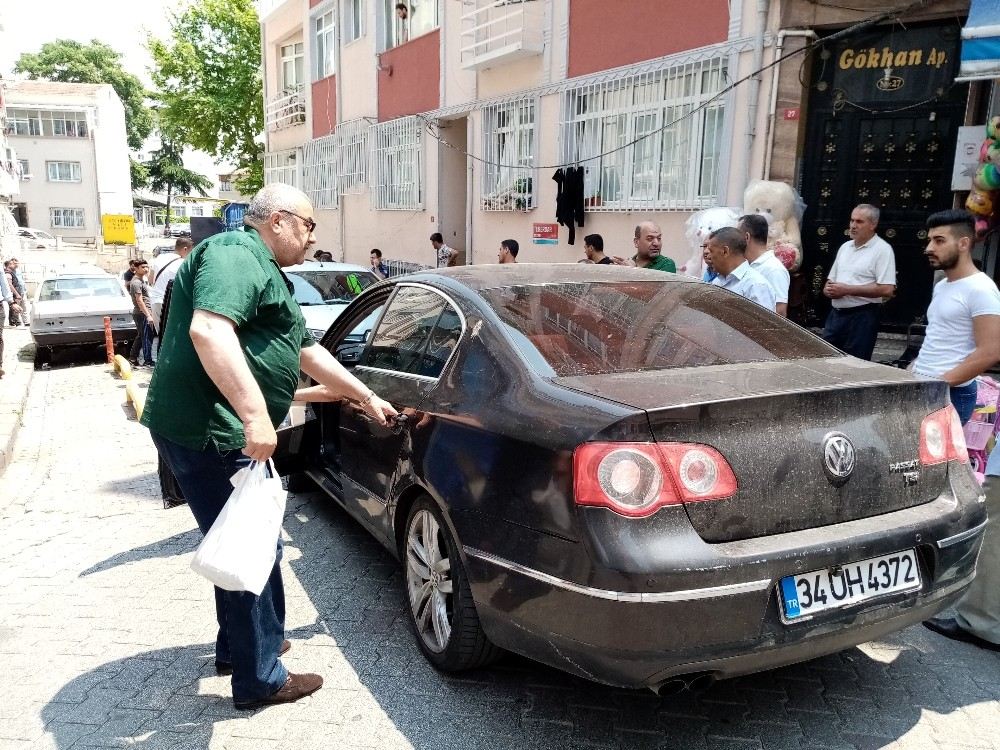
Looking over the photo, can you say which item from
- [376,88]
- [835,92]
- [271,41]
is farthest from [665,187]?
[271,41]

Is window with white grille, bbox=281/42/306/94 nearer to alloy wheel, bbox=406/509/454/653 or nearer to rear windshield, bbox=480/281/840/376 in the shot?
rear windshield, bbox=480/281/840/376

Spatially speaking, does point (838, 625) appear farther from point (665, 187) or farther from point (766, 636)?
point (665, 187)

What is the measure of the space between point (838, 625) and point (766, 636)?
0.27 meters

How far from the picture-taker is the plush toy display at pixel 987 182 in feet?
19.4

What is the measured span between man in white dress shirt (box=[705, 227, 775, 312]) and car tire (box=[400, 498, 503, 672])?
112 inches

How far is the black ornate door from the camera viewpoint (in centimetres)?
717

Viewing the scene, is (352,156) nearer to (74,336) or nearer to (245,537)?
(74,336)

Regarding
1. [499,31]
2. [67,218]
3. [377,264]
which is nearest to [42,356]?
[377,264]

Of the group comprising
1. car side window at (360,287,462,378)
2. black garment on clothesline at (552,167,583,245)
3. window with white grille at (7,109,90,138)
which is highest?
window with white grille at (7,109,90,138)

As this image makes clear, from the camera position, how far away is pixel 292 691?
2939 millimetres

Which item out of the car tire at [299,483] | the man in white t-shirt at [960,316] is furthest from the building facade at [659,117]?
the car tire at [299,483]

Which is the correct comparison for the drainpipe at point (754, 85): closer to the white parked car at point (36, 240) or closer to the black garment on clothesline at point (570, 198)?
the black garment on clothesline at point (570, 198)

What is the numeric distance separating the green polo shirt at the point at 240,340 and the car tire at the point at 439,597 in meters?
0.81

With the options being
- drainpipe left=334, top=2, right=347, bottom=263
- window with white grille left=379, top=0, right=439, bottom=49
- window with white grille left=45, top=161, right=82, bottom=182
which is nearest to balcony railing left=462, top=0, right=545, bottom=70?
window with white grille left=379, top=0, right=439, bottom=49
